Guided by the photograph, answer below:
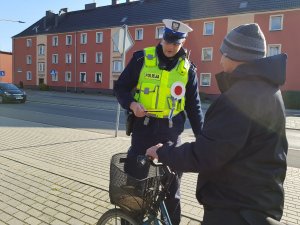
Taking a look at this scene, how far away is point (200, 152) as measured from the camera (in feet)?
6.18

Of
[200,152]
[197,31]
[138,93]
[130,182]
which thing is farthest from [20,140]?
[197,31]

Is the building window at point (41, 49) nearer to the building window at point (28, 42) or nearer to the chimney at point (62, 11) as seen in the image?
the building window at point (28, 42)

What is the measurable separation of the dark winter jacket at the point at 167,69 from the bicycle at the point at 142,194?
729 mm

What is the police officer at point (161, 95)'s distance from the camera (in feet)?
10.1

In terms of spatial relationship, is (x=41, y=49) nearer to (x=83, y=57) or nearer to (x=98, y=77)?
(x=83, y=57)

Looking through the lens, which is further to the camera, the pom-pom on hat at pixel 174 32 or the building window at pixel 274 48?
the building window at pixel 274 48

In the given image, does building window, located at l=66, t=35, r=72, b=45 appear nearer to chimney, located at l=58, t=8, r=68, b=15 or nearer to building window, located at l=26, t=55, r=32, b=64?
chimney, located at l=58, t=8, r=68, b=15

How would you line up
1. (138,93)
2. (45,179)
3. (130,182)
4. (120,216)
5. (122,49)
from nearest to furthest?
(130,182) < (120,216) < (138,93) < (45,179) < (122,49)

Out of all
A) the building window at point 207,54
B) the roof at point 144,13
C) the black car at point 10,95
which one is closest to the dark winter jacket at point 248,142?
the black car at point 10,95

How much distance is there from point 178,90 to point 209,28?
3474cm

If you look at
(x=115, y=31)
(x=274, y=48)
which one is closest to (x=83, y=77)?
(x=115, y=31)

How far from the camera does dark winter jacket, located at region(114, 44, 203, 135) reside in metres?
3.20

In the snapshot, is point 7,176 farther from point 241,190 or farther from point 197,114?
point 241,190

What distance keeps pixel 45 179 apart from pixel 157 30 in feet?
119
